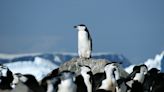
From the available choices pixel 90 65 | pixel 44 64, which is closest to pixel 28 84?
pixel 90 65

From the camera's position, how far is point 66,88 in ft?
36.3

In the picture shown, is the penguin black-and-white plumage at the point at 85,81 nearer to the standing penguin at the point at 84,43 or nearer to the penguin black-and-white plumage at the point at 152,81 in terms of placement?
the penguin black-and-white plumage at the point at 152,81

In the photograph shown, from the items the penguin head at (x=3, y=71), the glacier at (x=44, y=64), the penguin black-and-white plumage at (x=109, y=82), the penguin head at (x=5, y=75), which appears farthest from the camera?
the glacier at (x=44, y=64)

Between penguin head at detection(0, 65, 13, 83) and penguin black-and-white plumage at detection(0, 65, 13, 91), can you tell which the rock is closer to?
penguin head at detection(0, 65, 13, 83)

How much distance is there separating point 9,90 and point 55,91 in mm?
934

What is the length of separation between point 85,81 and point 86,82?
4 cm

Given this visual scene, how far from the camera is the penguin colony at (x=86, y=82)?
11.1 m

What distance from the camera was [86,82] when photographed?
41.1 ft

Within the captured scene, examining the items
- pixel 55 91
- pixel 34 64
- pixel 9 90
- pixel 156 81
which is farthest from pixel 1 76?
pixel 34 64

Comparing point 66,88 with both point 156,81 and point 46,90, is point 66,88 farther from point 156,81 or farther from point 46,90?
point 156,81

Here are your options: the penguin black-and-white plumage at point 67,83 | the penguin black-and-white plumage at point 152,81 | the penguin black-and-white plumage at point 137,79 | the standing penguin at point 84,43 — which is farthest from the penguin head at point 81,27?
the penguin black-and-white plumage at point 67,83

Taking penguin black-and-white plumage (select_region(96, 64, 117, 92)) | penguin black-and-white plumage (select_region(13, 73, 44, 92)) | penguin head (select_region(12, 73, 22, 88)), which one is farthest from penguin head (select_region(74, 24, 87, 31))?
penguin black-and-white plumage (select_region(13, 73, 44, 92))

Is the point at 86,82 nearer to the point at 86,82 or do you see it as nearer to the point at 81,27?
the point at 86,82

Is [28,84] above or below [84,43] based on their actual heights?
below
